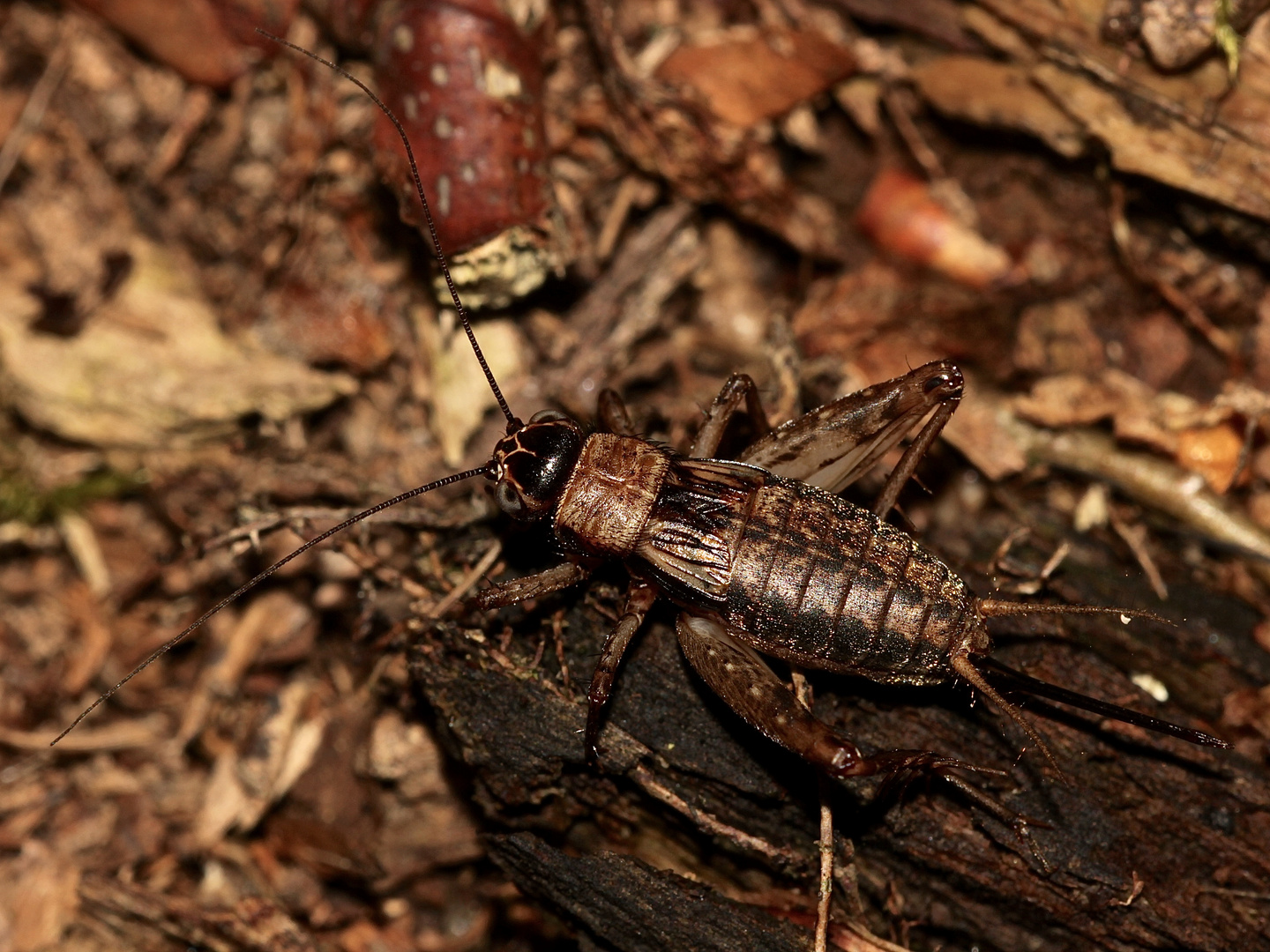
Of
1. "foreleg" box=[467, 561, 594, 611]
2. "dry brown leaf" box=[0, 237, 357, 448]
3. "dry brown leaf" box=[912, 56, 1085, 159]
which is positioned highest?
"dry brown leaf" box=[912, 56, 1085, 159]

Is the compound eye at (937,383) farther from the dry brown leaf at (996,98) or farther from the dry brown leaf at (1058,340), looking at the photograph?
the dry brown leaf at (996,98)

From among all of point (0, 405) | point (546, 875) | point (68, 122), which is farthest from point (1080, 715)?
point (68, 122)

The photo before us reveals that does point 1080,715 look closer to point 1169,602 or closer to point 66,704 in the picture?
point 1169,602

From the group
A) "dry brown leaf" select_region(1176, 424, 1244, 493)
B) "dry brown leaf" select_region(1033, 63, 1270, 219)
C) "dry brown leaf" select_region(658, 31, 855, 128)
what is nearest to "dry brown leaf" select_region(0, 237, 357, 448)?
"dry brown leaf" select_region(658, 31, 855, 128)

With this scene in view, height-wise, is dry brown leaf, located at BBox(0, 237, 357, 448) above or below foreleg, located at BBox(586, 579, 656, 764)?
below

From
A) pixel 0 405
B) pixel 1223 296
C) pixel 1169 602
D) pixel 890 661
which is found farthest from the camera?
pixel 0 405

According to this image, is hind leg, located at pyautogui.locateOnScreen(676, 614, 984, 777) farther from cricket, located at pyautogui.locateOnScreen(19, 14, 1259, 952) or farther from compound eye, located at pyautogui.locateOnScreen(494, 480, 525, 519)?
compound eye, located at pyautogui.locateOnScreen(494, 480, 525, 519)

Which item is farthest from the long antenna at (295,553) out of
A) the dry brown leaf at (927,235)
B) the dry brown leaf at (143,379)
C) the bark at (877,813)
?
the dry brown leaf at (927,235)
